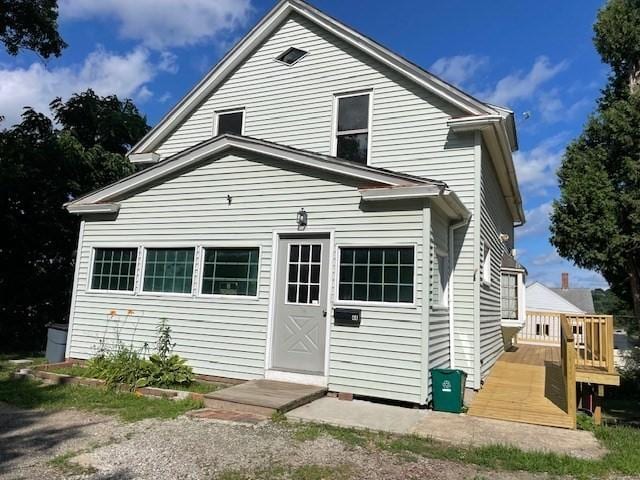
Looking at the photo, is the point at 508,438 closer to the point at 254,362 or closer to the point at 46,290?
the point at 254,362

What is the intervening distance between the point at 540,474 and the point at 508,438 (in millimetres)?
1114

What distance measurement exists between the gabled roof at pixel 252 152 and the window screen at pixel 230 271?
5.61ft

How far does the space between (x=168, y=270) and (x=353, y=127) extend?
4674 mm

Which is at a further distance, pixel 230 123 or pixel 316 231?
pixel 230 123

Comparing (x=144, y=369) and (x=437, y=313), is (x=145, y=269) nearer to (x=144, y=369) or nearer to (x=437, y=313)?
(x=144, y=369)

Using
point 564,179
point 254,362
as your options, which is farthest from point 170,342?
point 564,179

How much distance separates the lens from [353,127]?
1005 centimetres

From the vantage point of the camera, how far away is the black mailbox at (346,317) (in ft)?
24.2

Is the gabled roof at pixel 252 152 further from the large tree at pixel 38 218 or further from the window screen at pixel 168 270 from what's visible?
the large tree at pixel 38 218

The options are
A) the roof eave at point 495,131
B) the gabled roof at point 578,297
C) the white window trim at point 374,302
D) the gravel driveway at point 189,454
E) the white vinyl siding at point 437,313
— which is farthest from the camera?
the gabled roof at point 578,297

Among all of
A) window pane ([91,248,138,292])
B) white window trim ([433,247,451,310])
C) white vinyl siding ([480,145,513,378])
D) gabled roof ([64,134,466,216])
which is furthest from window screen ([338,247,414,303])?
window pane ([91,248,138,292])

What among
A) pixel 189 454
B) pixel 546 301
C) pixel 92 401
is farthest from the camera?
pixel 546 301

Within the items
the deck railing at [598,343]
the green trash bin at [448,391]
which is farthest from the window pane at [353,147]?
the deck railing at [598,343]

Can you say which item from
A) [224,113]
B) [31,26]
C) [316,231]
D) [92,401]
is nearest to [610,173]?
[316,231]
